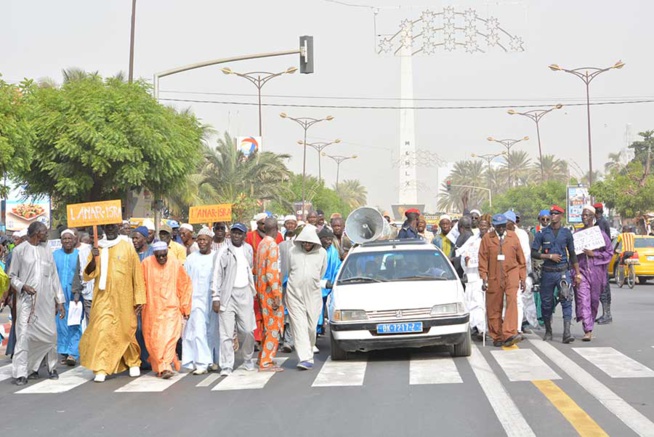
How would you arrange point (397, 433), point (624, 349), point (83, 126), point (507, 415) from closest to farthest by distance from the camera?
point (397, 433), point (507, 415), point (624, 349), point (83, 126)

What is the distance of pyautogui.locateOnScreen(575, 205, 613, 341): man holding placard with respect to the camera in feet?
44.0

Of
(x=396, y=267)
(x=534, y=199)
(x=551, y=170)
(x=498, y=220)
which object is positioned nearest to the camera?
(x=396, y=267)

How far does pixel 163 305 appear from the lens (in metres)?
11.2

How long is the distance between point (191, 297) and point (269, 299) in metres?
0.91

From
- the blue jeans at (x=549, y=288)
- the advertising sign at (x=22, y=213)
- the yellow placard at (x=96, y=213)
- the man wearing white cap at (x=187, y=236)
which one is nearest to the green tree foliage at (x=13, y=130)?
the man wearing white cap at (x=187, y=236)

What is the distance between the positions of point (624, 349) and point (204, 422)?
20.1 ft

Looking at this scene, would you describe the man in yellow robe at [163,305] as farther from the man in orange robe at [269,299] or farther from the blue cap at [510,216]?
the blue cap at [510,216]

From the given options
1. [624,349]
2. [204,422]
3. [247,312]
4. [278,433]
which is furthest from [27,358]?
[624,349]

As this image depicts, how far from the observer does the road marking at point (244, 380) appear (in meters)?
10.1

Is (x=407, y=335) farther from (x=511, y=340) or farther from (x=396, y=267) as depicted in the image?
(x=511, y=340)

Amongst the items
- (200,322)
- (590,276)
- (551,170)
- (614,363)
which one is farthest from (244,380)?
(551,170)

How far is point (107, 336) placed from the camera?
11.0 metres

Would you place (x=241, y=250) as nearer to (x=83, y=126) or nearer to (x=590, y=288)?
(x=590, y=288)

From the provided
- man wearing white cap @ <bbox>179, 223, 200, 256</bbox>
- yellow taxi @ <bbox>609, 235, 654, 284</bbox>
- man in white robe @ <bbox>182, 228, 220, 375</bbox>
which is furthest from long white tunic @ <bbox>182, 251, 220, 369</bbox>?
yellow taxi @ <bbox>609, 235, 654, 284</bbox>
